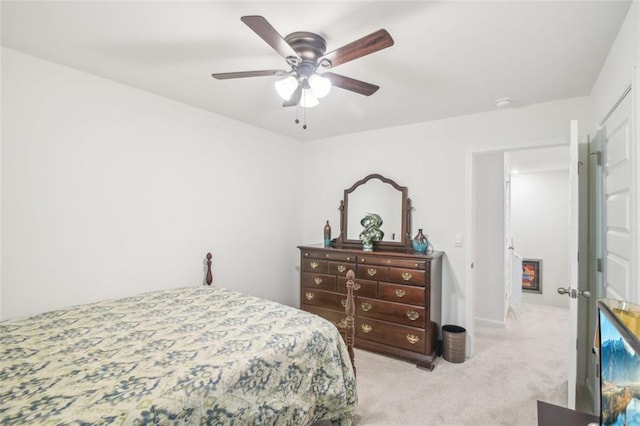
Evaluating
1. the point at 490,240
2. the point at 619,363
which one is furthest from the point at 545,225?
the point at 619,363

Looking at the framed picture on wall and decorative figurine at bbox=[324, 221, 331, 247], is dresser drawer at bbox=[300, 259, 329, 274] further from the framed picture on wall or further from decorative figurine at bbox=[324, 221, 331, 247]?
the framed picture on wall

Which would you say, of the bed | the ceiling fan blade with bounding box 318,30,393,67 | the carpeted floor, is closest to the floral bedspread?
the bed

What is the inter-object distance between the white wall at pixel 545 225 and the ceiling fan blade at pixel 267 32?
18.6 ft

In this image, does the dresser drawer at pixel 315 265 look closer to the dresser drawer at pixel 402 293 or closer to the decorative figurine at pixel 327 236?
the decorative figurine at pixel 327 236

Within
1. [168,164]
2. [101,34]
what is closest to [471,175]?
[168,164]

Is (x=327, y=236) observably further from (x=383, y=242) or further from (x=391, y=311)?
(x=391, y=311)

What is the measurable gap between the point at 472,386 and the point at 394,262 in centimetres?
121

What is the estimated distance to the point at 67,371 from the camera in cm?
138

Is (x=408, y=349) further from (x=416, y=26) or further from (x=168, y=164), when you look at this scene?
(x=168, y=164)

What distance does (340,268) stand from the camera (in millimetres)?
3441

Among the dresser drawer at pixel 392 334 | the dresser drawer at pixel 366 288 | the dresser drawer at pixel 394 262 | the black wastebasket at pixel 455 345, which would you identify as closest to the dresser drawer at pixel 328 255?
the dresser drawer at pixel 394 262

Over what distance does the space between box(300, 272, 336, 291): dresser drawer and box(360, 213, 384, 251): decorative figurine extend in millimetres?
533

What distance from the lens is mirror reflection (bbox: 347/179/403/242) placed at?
366 centimetres

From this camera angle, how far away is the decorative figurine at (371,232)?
3.60 m
